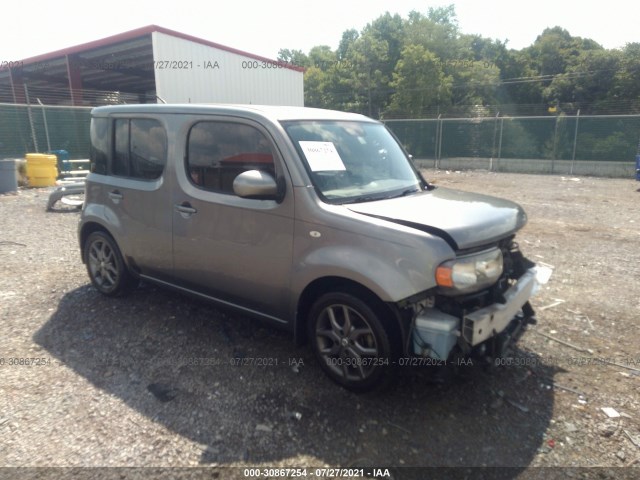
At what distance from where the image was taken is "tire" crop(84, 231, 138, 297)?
15.7 feet

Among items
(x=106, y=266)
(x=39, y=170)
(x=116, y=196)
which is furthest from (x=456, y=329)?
Answer: (x=39, y=170)

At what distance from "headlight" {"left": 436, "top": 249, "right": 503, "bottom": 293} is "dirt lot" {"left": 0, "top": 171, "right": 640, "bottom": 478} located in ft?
2.14

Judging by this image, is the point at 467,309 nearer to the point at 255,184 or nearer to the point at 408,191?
the point at 408,191

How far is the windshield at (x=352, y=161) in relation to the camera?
3.42m

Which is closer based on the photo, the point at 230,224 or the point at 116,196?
the point at 230,224

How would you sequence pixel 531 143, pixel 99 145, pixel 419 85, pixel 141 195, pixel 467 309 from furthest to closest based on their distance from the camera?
pixel 419 85 → pixel 531 143 → pixel 99 145 → pixel 141 195 → pixel 467 309

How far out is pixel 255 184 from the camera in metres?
3.25

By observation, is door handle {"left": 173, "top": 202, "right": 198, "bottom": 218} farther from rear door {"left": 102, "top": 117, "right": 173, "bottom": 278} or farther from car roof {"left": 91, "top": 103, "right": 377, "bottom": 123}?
car roof {"left": 91, "top": 103, "right": 377, "bottom": 123}

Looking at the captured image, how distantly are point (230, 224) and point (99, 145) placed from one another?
215 centimetres

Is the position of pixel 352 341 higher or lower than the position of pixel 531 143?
lower

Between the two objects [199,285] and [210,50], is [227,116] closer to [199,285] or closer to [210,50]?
[199,285]

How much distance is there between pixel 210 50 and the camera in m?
19.5

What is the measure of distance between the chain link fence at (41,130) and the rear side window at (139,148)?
577 inches

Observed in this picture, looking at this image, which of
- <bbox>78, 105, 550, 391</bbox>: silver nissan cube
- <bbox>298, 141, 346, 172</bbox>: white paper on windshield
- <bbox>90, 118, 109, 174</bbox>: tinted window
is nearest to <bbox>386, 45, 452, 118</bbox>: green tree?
<bbox>90, 118, 109, 174</bbox>: tinted window
